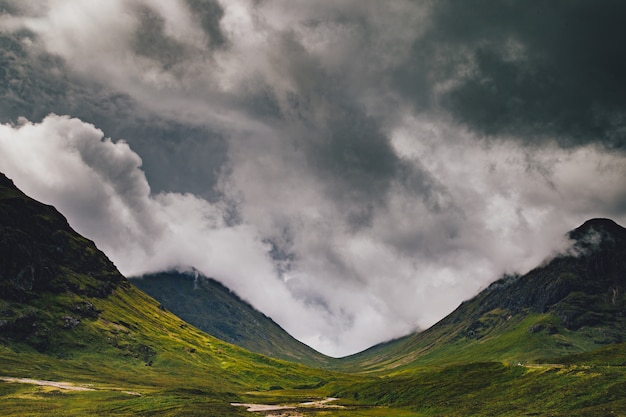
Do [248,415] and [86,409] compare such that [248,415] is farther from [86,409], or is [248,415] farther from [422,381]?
[422,381]

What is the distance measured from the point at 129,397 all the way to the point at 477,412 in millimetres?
123555

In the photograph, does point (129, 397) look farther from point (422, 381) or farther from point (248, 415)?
point (422, 381)

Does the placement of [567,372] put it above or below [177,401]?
above

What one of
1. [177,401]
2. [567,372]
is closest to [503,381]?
[567,372]

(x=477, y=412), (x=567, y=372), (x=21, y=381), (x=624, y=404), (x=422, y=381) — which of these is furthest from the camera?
(x=422, y=381)

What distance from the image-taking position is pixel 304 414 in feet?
460

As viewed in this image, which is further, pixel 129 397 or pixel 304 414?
pixel 129 397

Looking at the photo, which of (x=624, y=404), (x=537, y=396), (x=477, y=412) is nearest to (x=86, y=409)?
(x=477, y=412)

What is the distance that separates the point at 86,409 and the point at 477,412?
399 feet

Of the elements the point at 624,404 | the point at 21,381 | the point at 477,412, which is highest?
the point at 624,404

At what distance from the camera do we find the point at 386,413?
14762 centimetres

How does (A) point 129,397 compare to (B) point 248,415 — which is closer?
(B) point 248,415

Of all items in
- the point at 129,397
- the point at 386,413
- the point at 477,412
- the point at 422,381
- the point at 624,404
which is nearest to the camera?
the point at 624,404

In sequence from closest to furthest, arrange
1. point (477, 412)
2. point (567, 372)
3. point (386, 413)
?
point (477, 412) → point (567, 372) → point (386, 413)
